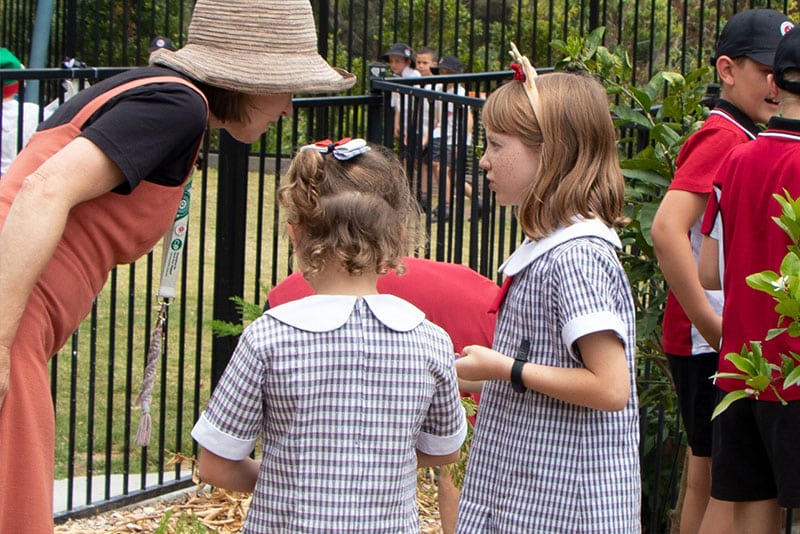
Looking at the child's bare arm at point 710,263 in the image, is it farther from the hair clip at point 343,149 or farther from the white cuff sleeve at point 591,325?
the hair clip at point 343,149

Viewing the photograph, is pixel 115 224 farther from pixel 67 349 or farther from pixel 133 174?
Answer: pixel 67 349

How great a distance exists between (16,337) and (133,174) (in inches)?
15.4

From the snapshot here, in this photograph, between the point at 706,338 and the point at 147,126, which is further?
the point at 706,338

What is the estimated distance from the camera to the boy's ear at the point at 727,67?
12.6ft

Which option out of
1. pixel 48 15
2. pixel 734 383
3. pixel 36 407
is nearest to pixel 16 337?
pixel 36 407

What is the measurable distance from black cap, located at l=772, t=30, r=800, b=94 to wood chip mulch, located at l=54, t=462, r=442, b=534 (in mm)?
2362

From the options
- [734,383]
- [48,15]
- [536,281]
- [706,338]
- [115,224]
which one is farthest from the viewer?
[48,15]

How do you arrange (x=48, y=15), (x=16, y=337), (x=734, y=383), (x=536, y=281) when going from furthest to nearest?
(x=48, y=15) → (x=734, y=383) → (x=536, y=281) → (x=16, y=337)

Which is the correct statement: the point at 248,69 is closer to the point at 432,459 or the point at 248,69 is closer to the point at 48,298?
the point at 48,298

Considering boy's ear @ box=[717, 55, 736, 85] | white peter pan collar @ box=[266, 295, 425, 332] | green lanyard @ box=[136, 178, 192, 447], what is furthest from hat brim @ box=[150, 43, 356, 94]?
boy's ear @ box=[717, 55, 736, 85]

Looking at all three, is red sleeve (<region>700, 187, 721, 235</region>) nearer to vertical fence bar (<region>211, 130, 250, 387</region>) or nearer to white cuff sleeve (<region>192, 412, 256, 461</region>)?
white cuff sleeve (<region>192, 412, 256, 461</region>)

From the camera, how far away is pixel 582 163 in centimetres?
268

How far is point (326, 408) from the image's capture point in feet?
7.64

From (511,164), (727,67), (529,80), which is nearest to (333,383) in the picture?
(511,164)
